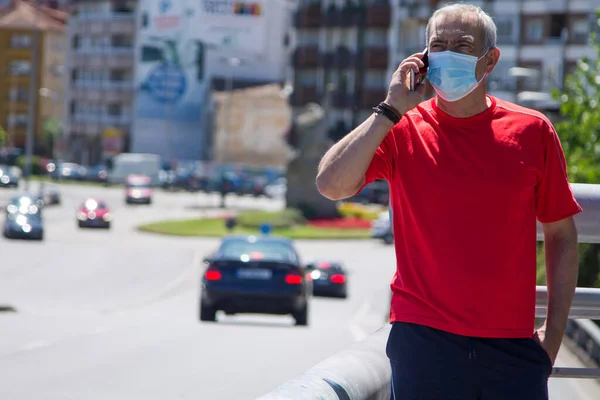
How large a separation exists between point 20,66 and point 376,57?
48.3 meters

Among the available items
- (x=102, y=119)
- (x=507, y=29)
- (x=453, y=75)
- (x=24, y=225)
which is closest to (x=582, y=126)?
(x=453, y=75)

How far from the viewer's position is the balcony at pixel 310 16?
105688 mm

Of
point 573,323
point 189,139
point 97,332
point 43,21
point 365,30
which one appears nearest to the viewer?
point 573,323

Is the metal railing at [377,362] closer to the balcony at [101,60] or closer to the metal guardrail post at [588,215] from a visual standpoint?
the metal guardrail post at [588,215]

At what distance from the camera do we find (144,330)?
21.8 metres

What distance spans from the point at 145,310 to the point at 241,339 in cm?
1458

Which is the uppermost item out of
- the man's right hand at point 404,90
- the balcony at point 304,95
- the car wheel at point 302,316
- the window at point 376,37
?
the window at point 376,37

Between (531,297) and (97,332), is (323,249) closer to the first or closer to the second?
(97,332)

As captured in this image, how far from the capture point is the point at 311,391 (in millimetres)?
4559

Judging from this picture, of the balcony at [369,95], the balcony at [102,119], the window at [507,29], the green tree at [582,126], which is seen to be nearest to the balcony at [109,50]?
the balcony at [102,119]

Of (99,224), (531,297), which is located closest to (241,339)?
(531,297)

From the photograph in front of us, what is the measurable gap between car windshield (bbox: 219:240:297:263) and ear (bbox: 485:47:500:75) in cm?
1803

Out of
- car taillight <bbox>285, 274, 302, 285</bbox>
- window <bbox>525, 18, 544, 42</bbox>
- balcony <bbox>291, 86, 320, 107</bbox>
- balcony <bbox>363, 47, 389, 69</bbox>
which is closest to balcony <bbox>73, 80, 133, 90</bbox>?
balcony <bbox>291, 86, 320, 107</bbox>

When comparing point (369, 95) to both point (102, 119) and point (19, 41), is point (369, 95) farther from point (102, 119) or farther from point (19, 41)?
point (19, 41)
